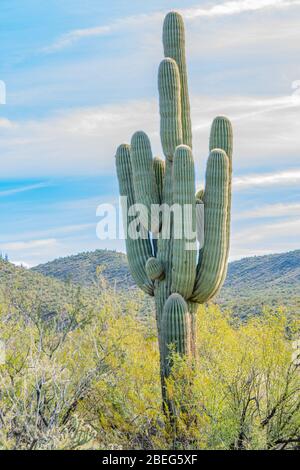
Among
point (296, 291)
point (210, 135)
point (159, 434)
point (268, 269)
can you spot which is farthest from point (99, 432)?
point (268, 269)

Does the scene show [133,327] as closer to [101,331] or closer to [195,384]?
[101,331]

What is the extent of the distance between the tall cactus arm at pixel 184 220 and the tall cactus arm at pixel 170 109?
0.59 m

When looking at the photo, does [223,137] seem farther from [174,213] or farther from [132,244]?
[132,244]

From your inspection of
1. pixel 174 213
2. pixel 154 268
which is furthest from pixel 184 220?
pixel 154 268

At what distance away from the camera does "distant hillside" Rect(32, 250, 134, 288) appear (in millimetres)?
41312

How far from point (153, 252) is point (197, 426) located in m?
3.09

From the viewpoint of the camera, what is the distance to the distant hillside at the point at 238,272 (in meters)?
40.8

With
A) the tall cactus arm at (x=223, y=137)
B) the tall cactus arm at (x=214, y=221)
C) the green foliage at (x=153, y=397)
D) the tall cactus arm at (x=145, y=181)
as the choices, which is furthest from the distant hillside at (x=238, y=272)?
the tall cactus arm at (x=214, y=221)

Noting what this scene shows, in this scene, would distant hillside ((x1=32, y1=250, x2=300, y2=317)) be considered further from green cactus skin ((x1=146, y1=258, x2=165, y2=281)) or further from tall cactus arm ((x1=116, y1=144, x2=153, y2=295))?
green cactus skin ((x1=146, y1=258, x2=165, y2=281))

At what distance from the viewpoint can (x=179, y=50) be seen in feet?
42.6

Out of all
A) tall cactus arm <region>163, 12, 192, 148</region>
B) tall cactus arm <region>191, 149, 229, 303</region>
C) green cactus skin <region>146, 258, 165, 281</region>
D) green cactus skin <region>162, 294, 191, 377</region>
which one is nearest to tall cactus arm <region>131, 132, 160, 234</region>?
green cactus skin <region>146, 258, 165, 281</region>

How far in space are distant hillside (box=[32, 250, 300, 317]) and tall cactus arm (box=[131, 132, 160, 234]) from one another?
2258cm

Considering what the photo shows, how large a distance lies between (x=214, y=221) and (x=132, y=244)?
1.63 metres

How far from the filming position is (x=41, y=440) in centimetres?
941
